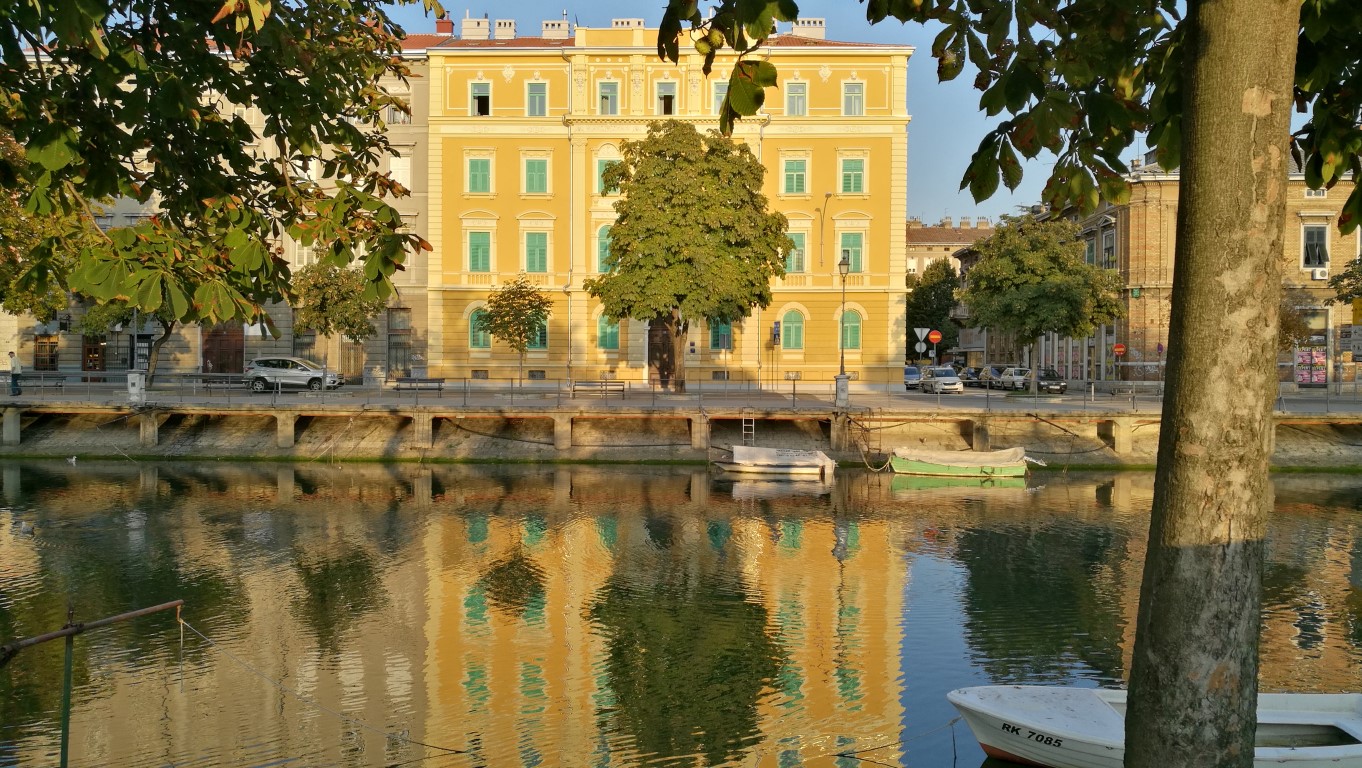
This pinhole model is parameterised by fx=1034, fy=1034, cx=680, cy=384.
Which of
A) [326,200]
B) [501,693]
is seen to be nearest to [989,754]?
[501,693]

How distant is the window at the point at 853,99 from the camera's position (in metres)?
48.2

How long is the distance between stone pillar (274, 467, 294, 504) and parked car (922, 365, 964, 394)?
30.1 metres

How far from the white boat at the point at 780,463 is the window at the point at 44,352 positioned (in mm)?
38392

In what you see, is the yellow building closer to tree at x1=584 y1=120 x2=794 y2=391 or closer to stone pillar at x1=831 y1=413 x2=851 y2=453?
tree at x1=584 y1=120 x2=794 y2=391

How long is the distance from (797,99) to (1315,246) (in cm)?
2795

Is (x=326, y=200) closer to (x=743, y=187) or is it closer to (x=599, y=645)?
(x=599, y=645)

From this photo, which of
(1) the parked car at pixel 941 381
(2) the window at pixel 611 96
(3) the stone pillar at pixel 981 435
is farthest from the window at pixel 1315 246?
(2) the window at pixel 611 96

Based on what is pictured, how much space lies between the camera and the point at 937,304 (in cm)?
8725

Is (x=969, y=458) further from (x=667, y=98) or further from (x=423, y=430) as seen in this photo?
(x=667, y=98)

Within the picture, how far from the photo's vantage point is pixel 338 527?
24.2 meters

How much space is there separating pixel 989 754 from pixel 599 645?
6.31m

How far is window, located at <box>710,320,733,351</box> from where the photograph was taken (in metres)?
48.8

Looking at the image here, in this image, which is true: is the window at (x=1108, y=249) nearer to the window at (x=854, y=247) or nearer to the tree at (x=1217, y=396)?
the window at (x=854, y=247)

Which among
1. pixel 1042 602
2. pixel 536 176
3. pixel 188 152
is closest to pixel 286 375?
pixel 536 176
